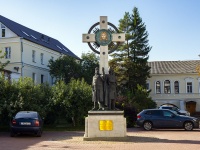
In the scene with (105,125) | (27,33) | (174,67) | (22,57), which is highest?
(27,33)

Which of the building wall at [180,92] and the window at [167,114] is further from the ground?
the building wall at [180,92]

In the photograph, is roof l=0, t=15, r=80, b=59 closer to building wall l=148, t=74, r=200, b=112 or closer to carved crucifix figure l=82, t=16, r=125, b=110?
building wall l=148, t=74, r=200, b=112

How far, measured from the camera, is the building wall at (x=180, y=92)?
2254 inches

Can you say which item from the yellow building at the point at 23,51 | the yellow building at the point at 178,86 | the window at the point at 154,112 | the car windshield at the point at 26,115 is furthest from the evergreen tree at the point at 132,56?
the car windshield at the point at 26,115

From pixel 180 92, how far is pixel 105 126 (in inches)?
1673

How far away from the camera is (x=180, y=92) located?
58.0 meters

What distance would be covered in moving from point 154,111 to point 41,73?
28.7m

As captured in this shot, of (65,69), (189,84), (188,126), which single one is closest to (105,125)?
(188,126)

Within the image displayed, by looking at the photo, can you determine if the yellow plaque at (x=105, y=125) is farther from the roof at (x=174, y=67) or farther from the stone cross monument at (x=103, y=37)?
the roof at (x=174, y=67)

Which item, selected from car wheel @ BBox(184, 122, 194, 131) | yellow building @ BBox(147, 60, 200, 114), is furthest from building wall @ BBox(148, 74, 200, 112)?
car wheel @ BBox(184, 122, 194, 131)

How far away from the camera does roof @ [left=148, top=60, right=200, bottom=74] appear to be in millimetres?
58200

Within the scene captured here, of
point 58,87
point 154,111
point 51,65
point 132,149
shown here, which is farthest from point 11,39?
point 132,149

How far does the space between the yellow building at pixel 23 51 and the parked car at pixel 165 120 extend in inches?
794

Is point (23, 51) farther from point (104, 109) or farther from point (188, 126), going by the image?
point (104, 109)
